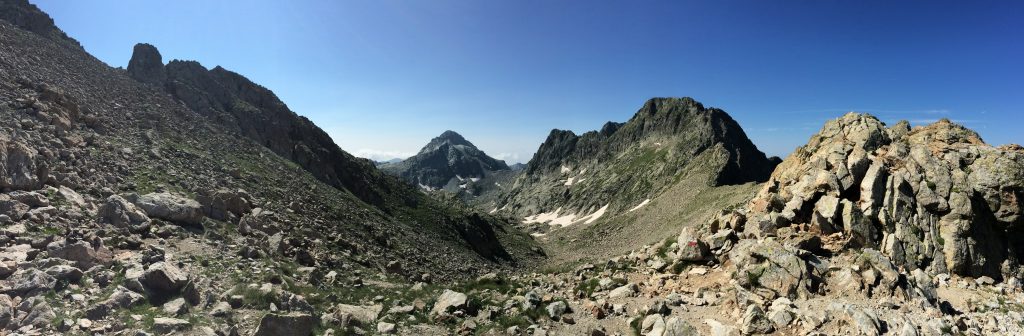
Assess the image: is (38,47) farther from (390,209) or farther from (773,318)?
(773,318)

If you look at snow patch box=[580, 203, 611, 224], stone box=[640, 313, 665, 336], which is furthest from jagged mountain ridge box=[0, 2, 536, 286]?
snow patch box=[580, 203, 611, 224]

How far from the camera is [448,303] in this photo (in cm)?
2045

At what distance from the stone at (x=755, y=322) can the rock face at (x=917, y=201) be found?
806cm

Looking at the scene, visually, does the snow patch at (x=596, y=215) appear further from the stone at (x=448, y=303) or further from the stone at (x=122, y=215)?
the stone at (x=122, y=215)

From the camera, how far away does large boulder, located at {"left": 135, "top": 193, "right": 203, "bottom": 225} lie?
78.6 ft

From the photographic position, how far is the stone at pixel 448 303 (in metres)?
19.9

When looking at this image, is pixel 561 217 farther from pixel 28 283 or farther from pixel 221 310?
pixel 28 283

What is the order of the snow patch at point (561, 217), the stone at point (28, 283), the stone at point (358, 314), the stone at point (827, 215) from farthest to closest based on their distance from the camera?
the snow patch at point (561, 217) < the stone at point (827, 215) < the stone at point (358, 314) < the stone at point (28, 283)

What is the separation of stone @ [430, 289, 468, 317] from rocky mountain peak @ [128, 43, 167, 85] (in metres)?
65.9

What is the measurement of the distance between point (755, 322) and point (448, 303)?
13021 mm

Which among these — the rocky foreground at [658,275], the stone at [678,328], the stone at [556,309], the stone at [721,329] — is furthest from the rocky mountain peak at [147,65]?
the stone at [721,329]

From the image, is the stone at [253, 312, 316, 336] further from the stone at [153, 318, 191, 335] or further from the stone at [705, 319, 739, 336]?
the stone at [705, 319, 739, 336]

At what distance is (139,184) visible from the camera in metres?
27.7

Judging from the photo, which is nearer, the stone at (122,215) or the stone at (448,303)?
the stone at (448,303)
